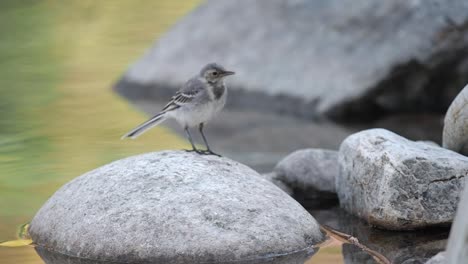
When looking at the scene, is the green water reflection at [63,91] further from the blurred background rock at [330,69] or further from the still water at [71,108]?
the blurred background rock at [330,69]

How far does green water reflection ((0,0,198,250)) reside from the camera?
986cm

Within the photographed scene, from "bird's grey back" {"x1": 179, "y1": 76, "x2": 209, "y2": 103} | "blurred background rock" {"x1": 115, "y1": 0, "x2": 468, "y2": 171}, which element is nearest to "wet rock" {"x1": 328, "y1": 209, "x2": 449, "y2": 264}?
"bird's grey back" {"x1": 179, "y1": 76, "x2": 209, "y2": 103}

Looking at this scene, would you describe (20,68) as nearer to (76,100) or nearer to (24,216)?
(76,100)

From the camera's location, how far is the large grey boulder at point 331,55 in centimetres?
1230

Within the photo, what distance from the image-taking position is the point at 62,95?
1401cm

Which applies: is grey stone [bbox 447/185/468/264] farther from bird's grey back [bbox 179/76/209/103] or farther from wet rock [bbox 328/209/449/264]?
bird's grey back [bbox 179/76/209/103]

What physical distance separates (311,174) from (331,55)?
14.3 feet

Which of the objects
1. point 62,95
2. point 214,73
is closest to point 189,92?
point 214,73

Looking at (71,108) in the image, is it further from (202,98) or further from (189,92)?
(202,98)

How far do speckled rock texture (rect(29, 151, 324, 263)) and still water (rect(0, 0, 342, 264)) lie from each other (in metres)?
0.29

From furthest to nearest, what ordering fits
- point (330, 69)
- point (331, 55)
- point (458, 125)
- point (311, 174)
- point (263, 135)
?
point (331, 55) < point (330, 69) < point (263, 135) < point (311, 174) < point (458, 125)

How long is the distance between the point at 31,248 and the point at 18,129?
15.5ft

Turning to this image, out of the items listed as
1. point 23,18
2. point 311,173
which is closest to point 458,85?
point 311,173

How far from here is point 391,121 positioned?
480 inches
